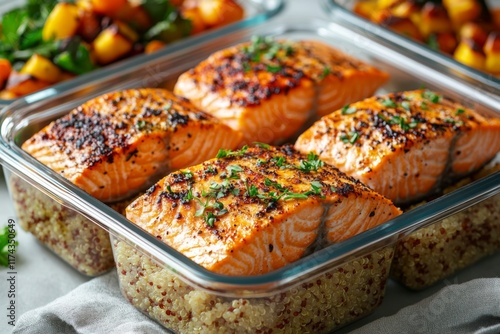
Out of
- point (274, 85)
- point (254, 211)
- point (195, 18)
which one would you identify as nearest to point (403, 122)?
point (274, 85)

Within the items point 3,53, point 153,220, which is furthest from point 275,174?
point 3,53

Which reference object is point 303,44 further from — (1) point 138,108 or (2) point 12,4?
(2) point 12,4

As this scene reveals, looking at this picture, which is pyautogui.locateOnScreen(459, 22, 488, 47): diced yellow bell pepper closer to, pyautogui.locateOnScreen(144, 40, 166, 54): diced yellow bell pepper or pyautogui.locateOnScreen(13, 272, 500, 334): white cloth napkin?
pyautogui.locateOnScreen(144, 40, 166, 54): diced yellow bell pepper

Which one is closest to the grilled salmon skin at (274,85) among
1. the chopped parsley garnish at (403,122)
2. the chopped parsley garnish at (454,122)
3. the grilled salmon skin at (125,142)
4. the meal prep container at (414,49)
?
the grilled salmon skin at (125,142)

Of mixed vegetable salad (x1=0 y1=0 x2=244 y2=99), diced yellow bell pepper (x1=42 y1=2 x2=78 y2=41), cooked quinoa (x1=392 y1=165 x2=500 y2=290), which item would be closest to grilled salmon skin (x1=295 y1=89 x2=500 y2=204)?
cooked quinoa (x1=392 y1=165 x2=500 y2=290)

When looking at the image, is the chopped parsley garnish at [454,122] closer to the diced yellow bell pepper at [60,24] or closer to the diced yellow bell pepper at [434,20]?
the diced yellow bell pepper at [434,20]

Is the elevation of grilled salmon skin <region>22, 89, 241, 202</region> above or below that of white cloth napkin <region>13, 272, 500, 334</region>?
above
